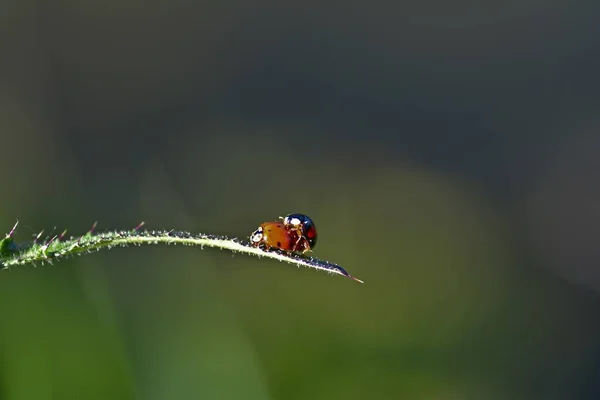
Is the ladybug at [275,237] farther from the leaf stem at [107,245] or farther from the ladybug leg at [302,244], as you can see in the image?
the leaf stem at [107,245]

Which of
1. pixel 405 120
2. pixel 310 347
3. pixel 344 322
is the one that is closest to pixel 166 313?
pixel 310 347

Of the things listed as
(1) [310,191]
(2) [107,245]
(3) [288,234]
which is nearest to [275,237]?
(3) [288,234]

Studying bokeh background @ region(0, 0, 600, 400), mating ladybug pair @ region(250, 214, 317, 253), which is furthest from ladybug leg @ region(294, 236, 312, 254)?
bokeh background @ region(0, 0, 600, 400)

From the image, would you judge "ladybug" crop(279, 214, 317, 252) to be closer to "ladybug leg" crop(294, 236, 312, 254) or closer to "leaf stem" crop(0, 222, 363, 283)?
"ladybug leg" crop(294, 236, 312, 254)

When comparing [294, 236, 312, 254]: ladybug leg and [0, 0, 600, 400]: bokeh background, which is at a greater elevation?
[0, 0, 600, 400]: bokeh background

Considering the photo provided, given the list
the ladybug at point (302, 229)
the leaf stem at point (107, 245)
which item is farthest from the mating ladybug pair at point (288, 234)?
the leaf stem at point (107, 245)

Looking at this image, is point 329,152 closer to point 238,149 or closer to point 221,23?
point 238,149

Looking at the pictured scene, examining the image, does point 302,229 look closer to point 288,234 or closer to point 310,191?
point 288,234

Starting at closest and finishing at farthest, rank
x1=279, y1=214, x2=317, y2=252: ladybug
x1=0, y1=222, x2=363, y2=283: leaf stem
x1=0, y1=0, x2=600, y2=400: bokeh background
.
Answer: x1=0, y1=222, x2=363, y2=283: leaf stem, x1=279, y1=214, x2=317, y2=252: ladybug, x1=0, y1=0, x2=600, y2=400: bokeh background
